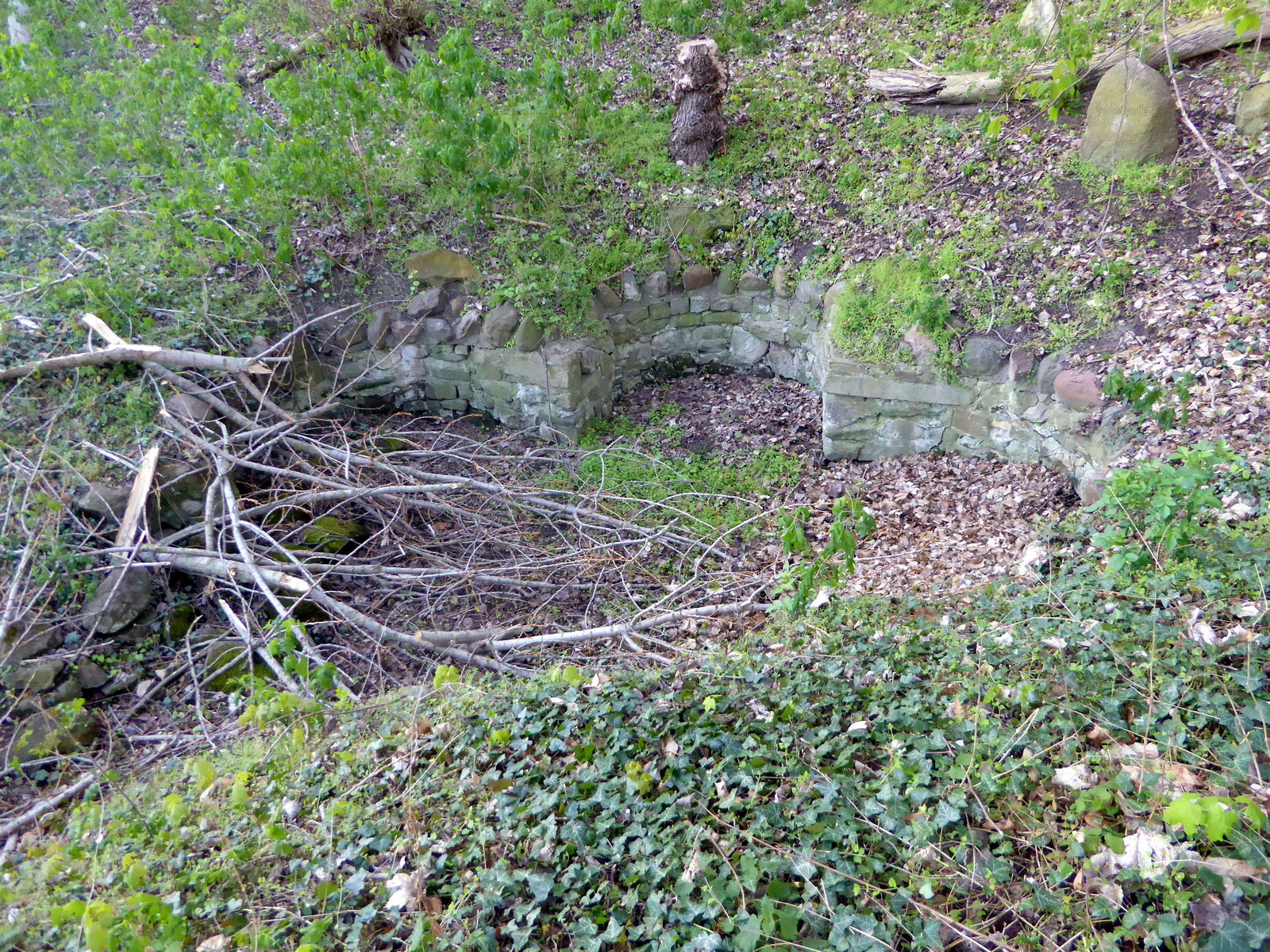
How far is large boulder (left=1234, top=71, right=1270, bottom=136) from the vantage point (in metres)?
4.33

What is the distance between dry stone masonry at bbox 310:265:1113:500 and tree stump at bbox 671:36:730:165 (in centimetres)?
113

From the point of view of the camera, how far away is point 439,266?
5387mm

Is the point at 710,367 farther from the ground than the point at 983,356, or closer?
closer

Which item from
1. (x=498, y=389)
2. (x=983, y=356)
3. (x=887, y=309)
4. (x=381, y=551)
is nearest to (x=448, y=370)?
(x=498, y=389)

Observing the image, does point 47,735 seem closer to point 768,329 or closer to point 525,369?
point 525,369

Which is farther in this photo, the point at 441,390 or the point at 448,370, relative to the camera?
the point at 441,390

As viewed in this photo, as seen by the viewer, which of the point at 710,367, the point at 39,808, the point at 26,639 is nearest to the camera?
the point at 39,808

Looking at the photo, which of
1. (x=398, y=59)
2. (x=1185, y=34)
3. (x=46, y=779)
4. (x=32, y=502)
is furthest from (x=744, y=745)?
(x=398, y=59)

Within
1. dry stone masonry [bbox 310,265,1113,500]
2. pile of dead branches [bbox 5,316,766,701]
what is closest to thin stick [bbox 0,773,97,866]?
pile of dead branches [bbox 5,316,766,701]

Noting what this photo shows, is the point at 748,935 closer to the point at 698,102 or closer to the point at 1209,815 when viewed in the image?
the point at 1209,815

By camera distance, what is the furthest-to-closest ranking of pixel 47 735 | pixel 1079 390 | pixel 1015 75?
pixel 1015 75, pixel 1079 390, pixel 47 735

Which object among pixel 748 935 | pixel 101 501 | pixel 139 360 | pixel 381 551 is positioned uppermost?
pixel 139 360

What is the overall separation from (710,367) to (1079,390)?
2793 mm

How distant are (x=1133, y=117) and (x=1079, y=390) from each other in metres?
1.94
